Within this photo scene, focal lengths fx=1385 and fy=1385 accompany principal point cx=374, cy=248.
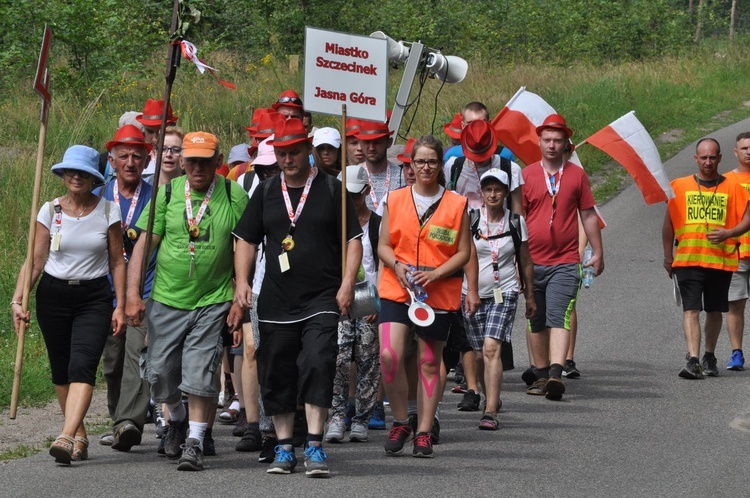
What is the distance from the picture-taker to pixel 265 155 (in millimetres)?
9844

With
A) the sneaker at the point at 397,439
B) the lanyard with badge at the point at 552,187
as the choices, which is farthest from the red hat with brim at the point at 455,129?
the sneaker at the point at 397,439

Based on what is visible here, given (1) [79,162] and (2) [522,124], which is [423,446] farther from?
(2) [522,124]

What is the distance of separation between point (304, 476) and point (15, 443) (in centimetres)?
247

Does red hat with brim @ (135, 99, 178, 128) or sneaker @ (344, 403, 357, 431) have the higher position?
red hat with brim @ (135, 99, 178, 128)

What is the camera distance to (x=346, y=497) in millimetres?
7496

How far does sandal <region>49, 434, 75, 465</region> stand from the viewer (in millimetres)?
8258

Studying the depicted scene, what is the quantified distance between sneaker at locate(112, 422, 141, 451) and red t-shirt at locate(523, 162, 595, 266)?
3.90 m

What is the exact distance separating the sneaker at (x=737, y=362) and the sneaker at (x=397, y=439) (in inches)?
177

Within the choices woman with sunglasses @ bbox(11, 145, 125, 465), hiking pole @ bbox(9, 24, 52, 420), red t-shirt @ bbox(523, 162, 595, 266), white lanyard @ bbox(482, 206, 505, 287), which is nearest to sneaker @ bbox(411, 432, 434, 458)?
white lanyard @ bbox(482, 206, 505, 287)

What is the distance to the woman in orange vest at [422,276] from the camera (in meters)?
8.84

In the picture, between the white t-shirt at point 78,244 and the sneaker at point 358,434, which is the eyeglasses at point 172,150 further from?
the sneaker at point 358,434

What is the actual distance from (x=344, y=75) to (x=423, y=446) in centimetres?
261

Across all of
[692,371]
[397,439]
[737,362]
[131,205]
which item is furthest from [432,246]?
[737,362]

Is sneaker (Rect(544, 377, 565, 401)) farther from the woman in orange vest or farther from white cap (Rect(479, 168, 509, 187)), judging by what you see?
the woman in orange vest
